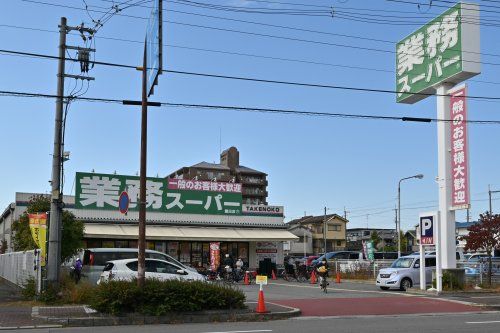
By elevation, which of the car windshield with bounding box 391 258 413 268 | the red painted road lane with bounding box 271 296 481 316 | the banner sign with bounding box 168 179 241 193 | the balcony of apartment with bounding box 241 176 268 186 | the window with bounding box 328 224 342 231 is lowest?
the red painted road lane with bounding box 271 296 481 316

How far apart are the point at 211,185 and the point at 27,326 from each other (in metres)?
27.8

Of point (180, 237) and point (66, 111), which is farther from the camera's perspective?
point (180, 237)

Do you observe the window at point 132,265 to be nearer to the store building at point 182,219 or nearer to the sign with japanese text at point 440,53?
the sign with japanese text at point 440,53

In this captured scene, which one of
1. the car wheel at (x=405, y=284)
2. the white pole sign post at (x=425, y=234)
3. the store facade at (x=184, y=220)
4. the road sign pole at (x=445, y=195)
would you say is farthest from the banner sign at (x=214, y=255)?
the road sign pole at (x=445, y=195)

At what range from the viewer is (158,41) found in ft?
49.9

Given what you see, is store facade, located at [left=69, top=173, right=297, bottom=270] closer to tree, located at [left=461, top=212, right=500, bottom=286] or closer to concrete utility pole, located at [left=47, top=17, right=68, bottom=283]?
tree, located at [left=461, top=212, right=500, bottom=286]

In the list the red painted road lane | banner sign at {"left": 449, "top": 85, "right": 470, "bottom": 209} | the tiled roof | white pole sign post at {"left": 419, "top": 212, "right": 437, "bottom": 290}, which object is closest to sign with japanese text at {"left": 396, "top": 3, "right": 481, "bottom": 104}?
banner sign at {"left": 449, "top": 85, "right": 470, "bottom": 209}

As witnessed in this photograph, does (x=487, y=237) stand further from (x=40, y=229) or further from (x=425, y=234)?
(x=40, y=229)

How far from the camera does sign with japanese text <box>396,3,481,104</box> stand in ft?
84.3

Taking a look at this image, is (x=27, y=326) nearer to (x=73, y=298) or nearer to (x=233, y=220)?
(x=73, y=298)

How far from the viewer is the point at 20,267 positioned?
24.5m

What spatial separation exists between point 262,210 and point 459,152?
19.8m

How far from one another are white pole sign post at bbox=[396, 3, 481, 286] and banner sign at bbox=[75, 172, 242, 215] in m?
17.9

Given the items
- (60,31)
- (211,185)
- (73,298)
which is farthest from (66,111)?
(211,185)
